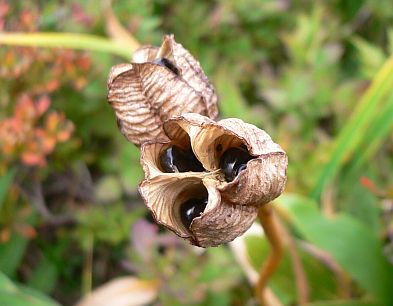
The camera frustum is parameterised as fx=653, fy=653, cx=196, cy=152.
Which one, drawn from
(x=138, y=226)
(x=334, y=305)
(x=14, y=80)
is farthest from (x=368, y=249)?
(x=14, y=80)

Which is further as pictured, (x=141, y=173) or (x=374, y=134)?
(x=141, y=173)

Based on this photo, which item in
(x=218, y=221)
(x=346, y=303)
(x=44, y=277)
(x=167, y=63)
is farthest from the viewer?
(x=44, y=277)

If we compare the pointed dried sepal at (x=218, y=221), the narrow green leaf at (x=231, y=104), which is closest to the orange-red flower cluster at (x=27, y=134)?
the narrow green leaf at (x=231, y=104)

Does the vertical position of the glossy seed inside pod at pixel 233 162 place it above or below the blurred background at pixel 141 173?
above

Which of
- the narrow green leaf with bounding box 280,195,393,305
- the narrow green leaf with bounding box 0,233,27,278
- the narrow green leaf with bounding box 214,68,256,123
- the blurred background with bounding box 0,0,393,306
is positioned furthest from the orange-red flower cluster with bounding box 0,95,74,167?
the narrow green leaf with bounding box 280,195,393,305

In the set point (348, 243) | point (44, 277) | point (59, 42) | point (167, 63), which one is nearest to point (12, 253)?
point (44, 277)

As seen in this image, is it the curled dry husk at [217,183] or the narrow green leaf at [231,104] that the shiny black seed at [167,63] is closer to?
the curled dry husk at [217,183]

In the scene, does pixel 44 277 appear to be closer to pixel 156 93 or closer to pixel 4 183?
pixel 4 183
